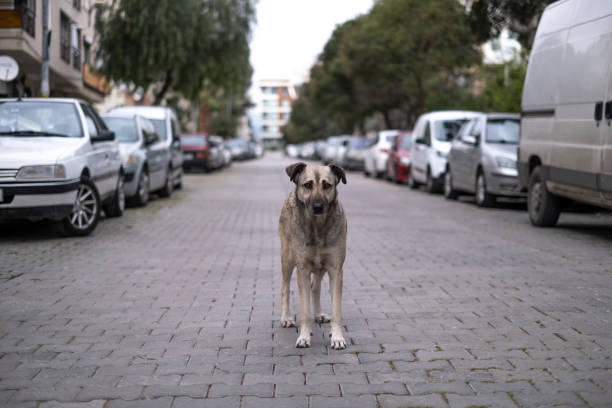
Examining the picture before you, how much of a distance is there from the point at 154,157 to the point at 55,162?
7079 millimetres

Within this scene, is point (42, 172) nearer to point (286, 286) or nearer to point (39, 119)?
point (39, 119)

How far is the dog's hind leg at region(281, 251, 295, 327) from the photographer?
17.8ft

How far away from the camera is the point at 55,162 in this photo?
10078mm

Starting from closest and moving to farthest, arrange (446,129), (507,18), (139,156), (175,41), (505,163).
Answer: (505,163)
(139,156)
(507,18)
(446,129)
(175,41)

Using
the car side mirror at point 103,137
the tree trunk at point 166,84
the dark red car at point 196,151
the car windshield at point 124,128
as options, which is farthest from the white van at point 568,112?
the dark red car at point 196,151

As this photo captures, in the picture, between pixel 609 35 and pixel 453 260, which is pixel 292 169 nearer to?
pixel 453 260

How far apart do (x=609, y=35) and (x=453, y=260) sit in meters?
3.55

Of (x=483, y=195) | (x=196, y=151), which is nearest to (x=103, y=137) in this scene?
(x=483, y=195)

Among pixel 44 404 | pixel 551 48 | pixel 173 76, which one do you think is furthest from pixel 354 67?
pixel 44 404

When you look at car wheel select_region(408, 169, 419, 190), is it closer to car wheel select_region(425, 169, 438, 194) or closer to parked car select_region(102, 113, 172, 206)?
car wheel select_region(425, 169, 438, 194)

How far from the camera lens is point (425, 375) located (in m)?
4.39

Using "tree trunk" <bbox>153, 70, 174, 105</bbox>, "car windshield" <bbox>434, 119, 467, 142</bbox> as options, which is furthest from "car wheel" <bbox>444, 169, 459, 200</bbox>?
"tree trunk" <bbox>153, 70, 174, 105</bbox>

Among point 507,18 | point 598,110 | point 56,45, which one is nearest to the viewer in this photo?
point 598,110

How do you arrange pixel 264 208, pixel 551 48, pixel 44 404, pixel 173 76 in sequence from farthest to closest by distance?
pixel 173 76 < pixel 264 208 < pixel 551 48 < pixel 44 404
